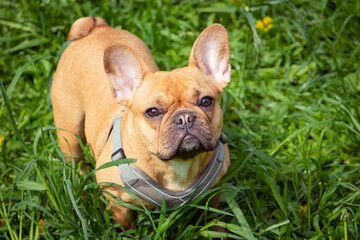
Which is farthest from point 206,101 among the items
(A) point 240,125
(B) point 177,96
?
(A) point 240,125

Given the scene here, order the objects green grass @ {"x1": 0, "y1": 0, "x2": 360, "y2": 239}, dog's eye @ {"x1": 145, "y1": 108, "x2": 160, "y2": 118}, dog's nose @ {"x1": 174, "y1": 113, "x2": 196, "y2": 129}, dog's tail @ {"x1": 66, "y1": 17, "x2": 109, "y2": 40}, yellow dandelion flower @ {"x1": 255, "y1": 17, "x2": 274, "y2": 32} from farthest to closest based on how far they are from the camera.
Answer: yellow dandelion flower @ {"x1": 255, "y1": 17, "x2": 274, "y2": 32} < dog's tail @ {"x1": 66, "y1": 17, "x2": 109, "y2": 40} < green grass @ {"x1": 0, "y1": 0, "x2": 360, "y2": 239} < dog's eye @ {"x1": 145, "y1": 108, "x2": 160, "y2": 118} < dog's nose @ {"x1": 174, "y1": 113, "x2": 196, "y2": 129}

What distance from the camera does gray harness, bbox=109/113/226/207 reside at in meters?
2.64

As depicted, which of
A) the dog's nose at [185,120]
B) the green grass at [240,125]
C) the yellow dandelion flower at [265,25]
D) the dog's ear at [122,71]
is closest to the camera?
the dog's nose at [185,120]

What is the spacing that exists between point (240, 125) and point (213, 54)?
150cm

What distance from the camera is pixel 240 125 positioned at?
425 cm

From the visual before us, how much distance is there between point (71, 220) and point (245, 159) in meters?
1.25

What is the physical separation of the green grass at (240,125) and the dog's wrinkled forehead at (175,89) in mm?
645

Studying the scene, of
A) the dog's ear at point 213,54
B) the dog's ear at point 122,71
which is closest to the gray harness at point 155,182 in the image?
the dog's ear at point 122,71

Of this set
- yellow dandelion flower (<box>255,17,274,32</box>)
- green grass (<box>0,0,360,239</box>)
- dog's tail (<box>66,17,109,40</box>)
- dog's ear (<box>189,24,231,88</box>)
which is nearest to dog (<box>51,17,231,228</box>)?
dog's ear (<box>189,24,231,88</box>)

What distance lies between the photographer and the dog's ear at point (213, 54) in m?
2.76

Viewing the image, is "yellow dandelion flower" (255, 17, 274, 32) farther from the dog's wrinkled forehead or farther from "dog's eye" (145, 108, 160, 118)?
"dog's eye" (145, 108, 160, 118)

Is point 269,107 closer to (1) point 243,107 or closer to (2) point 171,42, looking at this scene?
(1) point 243,107

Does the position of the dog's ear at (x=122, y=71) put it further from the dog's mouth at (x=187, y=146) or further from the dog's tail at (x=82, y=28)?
the dog's tail at (x=82, y=28)

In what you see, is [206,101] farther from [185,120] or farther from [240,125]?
[240,125]
